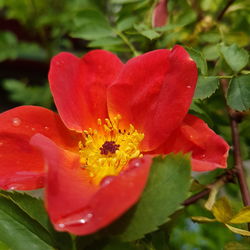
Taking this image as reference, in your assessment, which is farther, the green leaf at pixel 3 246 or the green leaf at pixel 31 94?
the green leaf at pixel 31 94

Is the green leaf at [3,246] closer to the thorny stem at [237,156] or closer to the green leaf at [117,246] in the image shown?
the green leaf at [117,246]

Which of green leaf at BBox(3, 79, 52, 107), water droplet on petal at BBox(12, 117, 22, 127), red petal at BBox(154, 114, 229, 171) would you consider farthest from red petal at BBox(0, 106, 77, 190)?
green leaf at BBox(3, 79, 52, 107)

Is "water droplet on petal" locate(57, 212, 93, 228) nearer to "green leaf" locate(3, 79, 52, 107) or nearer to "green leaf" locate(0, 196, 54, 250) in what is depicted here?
"green leaf" locate(0, 196, 54, 250)

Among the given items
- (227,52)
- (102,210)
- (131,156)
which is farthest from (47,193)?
(227,52)

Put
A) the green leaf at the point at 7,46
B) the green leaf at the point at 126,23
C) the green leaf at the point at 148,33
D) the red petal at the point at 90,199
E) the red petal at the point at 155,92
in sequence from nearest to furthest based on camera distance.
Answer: the red petal at the point at 90,199 → the red petal at the point at 155,92 → the green leaf at the point at 148,33 → the green leaf at the point at 126,23 → the green leaf at the point at 7,46

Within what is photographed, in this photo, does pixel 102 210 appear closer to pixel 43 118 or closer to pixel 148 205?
pixel 148 205

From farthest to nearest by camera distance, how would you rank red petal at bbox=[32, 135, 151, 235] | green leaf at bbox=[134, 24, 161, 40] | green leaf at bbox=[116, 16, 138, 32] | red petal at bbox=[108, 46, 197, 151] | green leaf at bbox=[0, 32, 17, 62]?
green leaf at bbox=[0, 32, 17, 62] → green leaf at bbox=[116, 16, 138, 32] → green leaf at bbox=[134, 24, 161, 40] → red petal at bbox=[108, 46, 197, 151] → red petal at bbox=[32, 135, 151, 235]

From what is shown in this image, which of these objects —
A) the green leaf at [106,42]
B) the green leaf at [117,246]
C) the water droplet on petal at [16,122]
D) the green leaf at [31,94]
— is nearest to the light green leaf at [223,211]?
the green leaf at [117,246]
